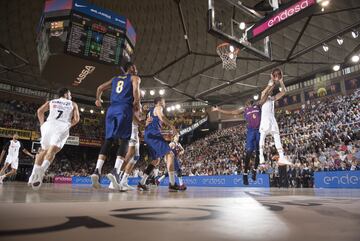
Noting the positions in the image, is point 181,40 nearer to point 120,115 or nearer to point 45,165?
point 120,115

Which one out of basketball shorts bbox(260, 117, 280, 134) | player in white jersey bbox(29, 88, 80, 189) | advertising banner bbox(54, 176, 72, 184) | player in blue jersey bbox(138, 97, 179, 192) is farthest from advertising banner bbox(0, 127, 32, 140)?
basketball shorts bbox(260, 117, 280, 134)

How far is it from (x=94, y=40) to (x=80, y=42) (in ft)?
1.66

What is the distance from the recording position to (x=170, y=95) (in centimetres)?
3575

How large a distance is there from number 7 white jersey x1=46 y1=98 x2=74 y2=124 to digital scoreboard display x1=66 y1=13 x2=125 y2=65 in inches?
139

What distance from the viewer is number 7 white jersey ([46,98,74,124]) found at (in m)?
5.80

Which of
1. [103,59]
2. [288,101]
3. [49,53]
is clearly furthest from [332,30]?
[49,53]

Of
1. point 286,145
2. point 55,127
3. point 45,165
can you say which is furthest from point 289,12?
point 286,145

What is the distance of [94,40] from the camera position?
9477 millimetres

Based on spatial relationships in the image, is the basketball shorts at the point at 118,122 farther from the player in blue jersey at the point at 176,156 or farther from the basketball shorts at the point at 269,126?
the basketball shorts at the point at 269,126

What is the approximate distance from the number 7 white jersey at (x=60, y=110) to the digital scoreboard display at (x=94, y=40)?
3528mm

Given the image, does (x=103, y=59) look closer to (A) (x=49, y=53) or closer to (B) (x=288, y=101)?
Result: (A) (x=49, y=53)

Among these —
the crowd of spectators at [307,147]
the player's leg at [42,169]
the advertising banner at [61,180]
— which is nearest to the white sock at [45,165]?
the player's leg at [42,169]

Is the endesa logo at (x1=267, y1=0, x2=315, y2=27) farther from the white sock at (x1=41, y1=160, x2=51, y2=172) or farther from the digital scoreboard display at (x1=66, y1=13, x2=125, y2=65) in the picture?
the white sock at (x1=41, y1=160, x2=51, y2=172)

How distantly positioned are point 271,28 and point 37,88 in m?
32.8
